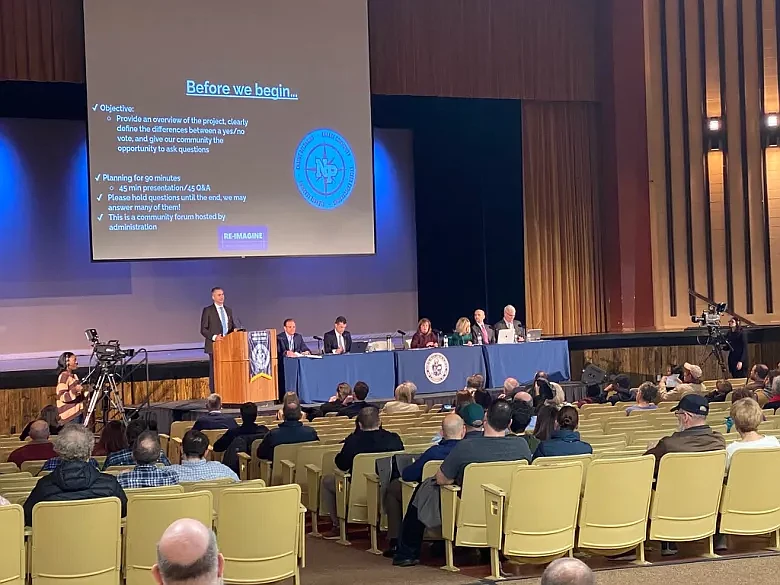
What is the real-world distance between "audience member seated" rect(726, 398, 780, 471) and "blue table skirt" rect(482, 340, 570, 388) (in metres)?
6.99

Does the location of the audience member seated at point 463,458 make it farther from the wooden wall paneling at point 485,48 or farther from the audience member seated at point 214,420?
the wooden wall paneling at point 485,48

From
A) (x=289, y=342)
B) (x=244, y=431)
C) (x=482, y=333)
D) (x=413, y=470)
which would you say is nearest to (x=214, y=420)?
(x=244, y=431)

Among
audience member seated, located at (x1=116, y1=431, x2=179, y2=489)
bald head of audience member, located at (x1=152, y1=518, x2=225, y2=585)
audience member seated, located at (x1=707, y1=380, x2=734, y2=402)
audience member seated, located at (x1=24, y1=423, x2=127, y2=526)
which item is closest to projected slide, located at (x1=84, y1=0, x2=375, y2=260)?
audience member seated, located at (x1=707, y1=380, x2=734, y2=402)

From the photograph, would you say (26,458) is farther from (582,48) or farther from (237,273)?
(582,48)

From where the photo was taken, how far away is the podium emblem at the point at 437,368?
12.6 meters

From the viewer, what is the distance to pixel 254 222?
13.7 metres

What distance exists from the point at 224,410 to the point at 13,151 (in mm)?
6164

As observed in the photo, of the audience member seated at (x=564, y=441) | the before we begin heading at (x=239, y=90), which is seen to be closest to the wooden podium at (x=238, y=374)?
the before we begin heading at (x=239, y=90)

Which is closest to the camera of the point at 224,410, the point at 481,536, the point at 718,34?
the point at 481,536

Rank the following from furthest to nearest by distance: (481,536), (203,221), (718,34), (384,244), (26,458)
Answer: (384,244), (718,34), (203,221), (26,458), (481,536)

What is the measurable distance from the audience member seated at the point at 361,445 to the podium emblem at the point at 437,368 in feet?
19.8

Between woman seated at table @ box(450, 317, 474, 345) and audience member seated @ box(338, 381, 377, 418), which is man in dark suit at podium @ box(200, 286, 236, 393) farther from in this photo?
woman seated at table @ box(450, 317, 474, 345)

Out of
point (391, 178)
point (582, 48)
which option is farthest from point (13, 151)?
point (582, 48)

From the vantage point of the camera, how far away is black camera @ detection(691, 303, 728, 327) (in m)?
14.8
